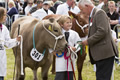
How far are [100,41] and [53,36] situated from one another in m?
0.99

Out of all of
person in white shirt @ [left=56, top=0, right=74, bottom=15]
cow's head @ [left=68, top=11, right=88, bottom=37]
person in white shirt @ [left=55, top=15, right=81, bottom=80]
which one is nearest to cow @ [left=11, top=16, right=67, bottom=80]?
person in white shirt @ [left=55, top=15, right=81, bottom=80]

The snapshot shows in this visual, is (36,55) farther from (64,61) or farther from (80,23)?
(80,23)

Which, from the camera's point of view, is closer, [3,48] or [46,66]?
[3,48]

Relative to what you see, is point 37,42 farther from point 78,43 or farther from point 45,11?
point 45,11

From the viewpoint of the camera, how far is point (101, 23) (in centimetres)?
465

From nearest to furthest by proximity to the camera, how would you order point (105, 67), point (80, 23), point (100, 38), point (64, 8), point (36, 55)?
point (100, 38) < point (105, 67) < point (36, 55) < point (80, 23) < point (64, 8)

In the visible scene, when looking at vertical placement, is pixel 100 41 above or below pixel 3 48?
above

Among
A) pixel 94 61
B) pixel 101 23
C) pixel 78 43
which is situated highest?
pixel 101 23

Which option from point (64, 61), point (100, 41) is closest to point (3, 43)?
point (64, 61)

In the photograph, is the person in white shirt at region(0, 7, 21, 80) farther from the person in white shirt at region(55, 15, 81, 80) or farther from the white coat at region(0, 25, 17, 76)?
the person in white shirt at region(55, 15, 81, 80)

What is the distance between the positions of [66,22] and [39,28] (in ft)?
2.53

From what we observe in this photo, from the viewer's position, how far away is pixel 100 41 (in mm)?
4789

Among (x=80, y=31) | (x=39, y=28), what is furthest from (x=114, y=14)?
(x=39, y=28)

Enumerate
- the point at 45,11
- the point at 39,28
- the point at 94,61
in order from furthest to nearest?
the point at 45,11 < the point at 39,28 < the point at 94,61
